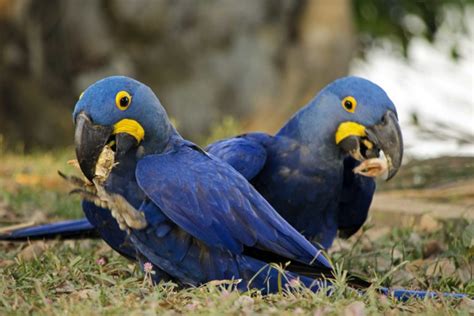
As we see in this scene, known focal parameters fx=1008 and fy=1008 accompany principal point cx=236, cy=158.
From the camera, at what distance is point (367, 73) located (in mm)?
12680

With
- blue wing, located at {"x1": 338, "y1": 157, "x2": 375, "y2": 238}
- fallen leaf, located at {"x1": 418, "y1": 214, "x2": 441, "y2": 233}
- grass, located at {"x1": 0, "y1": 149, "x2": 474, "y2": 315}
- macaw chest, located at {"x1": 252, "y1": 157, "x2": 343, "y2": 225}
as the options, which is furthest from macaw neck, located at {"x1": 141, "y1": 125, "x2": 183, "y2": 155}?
fallen leaf, located at {"x1": 418, "y1": 214, "x2": 441, "y2": 233}

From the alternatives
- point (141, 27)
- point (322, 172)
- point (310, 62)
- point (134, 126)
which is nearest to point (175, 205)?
point (134, 126)

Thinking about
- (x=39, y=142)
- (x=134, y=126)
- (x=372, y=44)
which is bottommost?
(x=39, y=142)

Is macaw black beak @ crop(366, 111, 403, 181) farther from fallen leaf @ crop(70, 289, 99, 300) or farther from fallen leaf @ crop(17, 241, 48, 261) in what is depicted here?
fallen leaf @ crop(17, 241, 48, 261)

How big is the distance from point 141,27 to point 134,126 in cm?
711

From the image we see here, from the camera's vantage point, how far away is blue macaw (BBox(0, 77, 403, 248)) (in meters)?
4.11

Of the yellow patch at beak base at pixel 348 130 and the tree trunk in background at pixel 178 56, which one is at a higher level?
the yellow patch at beak base at pixel 348 130

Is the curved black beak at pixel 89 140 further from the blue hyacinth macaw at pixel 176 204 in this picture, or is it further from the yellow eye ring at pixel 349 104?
the yellow eye ring at pixel 349 104

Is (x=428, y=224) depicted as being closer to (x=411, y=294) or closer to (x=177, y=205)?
(x=411, y=294)

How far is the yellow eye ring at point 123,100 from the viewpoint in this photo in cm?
354

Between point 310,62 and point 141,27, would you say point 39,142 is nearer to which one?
point 141,27

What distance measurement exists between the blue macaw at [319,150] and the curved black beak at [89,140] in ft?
2.45

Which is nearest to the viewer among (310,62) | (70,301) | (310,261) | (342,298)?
(70,301)

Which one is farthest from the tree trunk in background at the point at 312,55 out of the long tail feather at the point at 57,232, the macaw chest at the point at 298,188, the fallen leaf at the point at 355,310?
the fallen leaf at the point at 355,310
